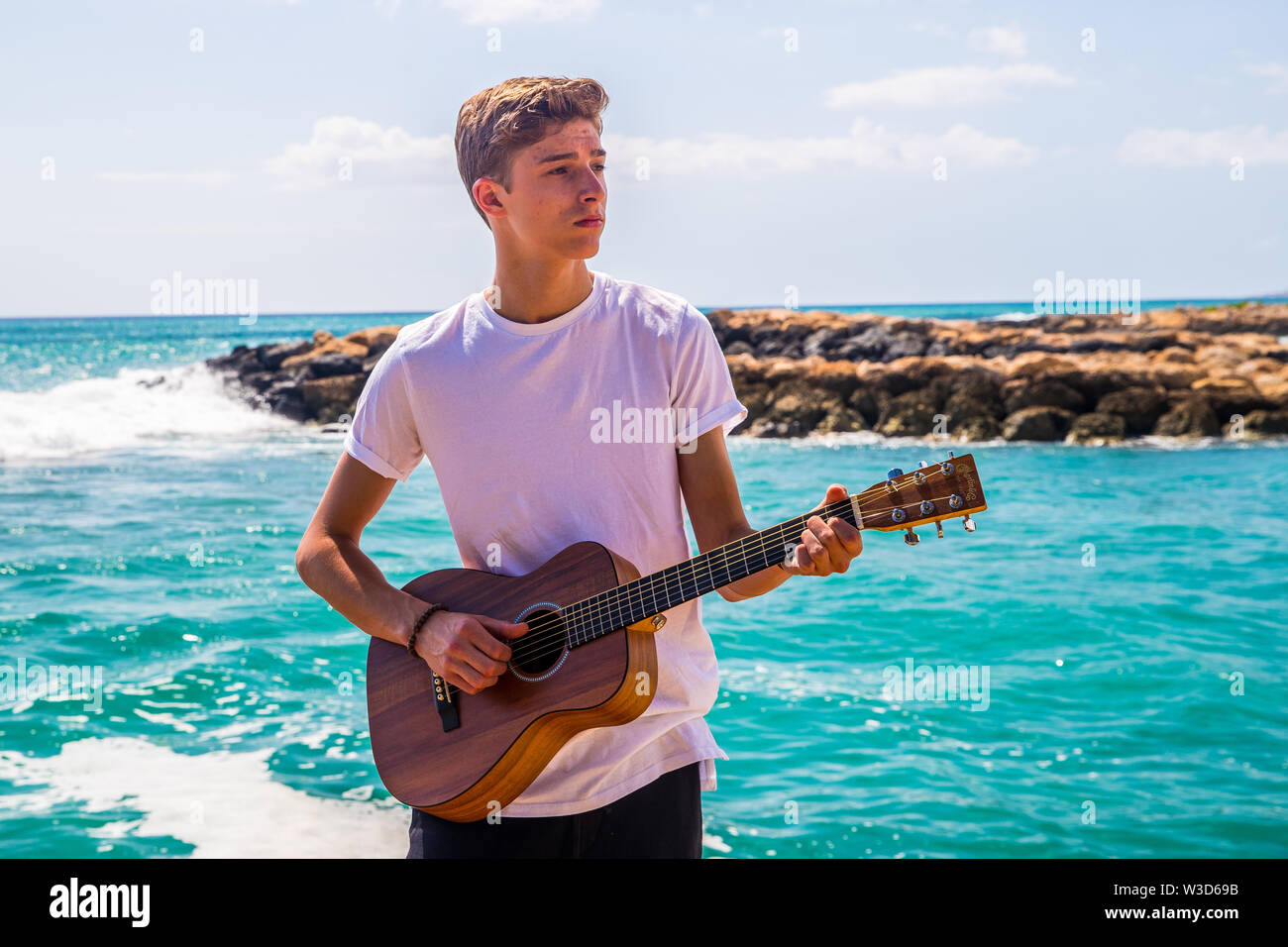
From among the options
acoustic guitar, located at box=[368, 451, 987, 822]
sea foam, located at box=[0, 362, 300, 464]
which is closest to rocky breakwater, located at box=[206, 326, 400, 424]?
sea foam, located at box=[0, 362, 300, 464]

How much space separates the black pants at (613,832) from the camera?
81.2 inches

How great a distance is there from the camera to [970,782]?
19.6ft

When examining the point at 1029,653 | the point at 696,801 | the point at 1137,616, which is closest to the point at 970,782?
the point at 1029,653

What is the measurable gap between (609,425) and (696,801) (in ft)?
2.40

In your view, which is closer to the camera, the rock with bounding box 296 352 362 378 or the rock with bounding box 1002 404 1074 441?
the rock with bounding box 1002 404 1074 441

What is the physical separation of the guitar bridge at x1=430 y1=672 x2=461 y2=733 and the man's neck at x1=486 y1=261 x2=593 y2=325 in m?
0.74

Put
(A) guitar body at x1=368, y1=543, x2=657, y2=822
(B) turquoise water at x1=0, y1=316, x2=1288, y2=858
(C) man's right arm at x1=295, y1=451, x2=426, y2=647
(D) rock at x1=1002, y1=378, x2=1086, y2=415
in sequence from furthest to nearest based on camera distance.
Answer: (D) rock at x1=1002, y1=378, x2=1086, y2=415
(B) turquoise water at x1=0, y1=316, x2=1288, y2=858
(C) man's right arm at x1=295, y1=451, x2=426, y2=647
(A) guitar body at x1=368, y1=543, x2=657, y2=822

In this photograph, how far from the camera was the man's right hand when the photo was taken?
83.4 inches

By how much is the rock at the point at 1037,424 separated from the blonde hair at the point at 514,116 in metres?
16.3

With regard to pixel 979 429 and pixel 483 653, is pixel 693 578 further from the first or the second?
pixel 979 429

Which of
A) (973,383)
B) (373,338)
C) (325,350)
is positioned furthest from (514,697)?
(325,350)

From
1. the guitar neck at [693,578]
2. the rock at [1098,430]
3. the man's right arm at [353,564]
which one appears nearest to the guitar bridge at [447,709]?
the man's right arm at [353,564]

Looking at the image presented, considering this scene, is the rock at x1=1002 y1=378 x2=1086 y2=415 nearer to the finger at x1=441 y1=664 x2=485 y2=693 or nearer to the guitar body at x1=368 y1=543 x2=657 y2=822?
the guitar body at x1=368 y1=543 x2=657 y2=822

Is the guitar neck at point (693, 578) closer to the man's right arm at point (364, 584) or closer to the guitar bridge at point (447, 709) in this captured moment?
the man's right arm at point (364, 584)
